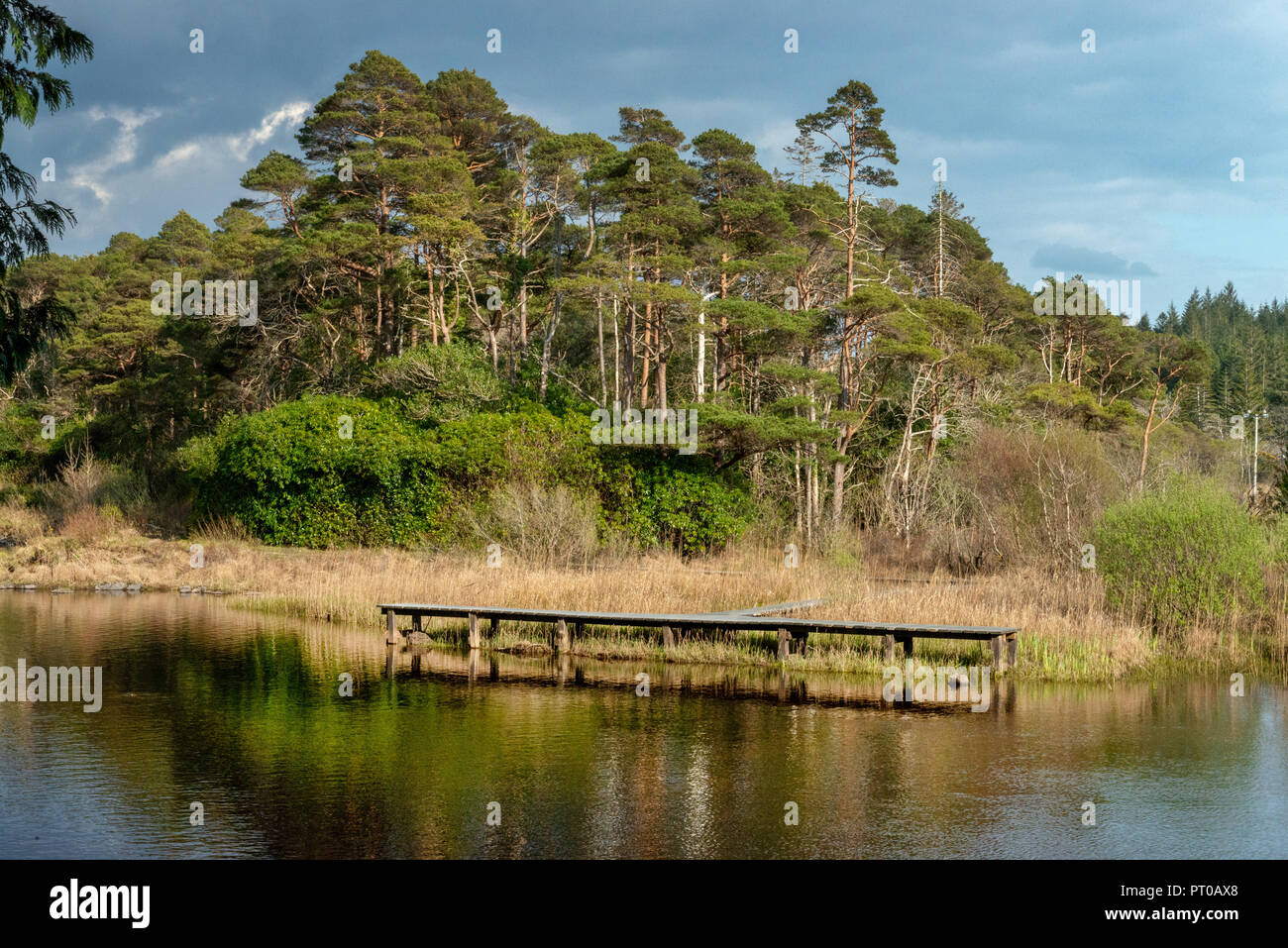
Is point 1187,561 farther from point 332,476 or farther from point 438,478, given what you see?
point 332,476

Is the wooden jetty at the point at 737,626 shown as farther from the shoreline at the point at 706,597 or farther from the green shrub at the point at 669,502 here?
the green shrub at the point at 669,502

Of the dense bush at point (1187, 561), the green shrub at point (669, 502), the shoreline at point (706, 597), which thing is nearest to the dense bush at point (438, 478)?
the green shrub at point (669, 502)

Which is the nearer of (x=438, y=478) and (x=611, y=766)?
(x=611, y=766)

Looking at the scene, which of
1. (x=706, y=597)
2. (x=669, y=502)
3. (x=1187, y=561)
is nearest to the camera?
(x=1187, y=561)

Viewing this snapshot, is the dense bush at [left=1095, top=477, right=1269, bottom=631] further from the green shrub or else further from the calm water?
the green shrub

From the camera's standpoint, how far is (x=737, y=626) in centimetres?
1781

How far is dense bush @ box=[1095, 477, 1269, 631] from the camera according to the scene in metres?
18.6

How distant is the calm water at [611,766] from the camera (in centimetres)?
909

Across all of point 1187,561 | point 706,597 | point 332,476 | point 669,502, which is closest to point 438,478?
point 332,476

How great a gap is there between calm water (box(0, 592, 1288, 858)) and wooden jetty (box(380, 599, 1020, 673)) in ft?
2.55

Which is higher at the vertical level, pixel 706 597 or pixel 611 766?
pixel 706 597

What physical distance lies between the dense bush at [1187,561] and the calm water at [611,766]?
2.76 metres

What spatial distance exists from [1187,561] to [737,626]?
303 inches
